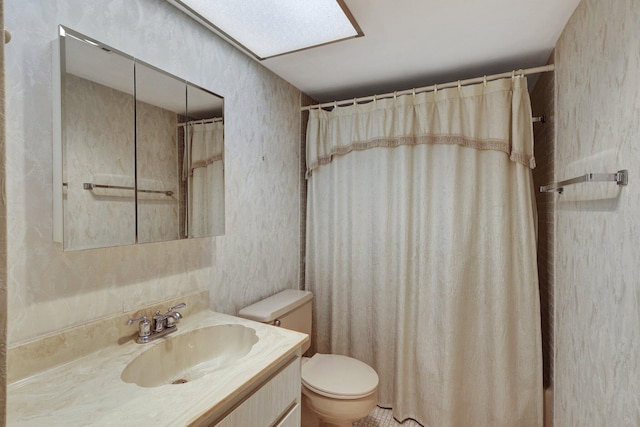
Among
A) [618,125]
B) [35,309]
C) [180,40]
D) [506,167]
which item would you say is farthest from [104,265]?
[506,167]

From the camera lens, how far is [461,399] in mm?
1911

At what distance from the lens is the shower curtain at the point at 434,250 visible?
5.85 feet

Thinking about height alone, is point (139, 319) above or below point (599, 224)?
below

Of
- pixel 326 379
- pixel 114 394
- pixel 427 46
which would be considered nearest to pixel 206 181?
pixel 114 394

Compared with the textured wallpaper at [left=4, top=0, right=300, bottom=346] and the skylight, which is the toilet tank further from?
the skylight

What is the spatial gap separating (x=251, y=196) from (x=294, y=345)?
0.96 meters

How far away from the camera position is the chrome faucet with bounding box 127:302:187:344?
3.90 ft

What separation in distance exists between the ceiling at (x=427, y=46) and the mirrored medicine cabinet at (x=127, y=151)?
30.2 inches

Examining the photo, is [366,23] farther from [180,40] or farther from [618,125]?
[618,125]

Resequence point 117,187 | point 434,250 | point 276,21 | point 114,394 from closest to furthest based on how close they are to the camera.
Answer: point 114,394 < point 117,187 < point 276,21 < point 434,250

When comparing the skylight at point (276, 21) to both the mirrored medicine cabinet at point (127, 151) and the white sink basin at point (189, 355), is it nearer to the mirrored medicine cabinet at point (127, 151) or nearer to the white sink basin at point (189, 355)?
the mirrored medicine cabinet at point (127, 151)

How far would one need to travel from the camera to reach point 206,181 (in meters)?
1.48

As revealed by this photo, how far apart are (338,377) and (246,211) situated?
3.66 ft

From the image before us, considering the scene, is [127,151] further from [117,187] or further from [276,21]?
[276,21]
